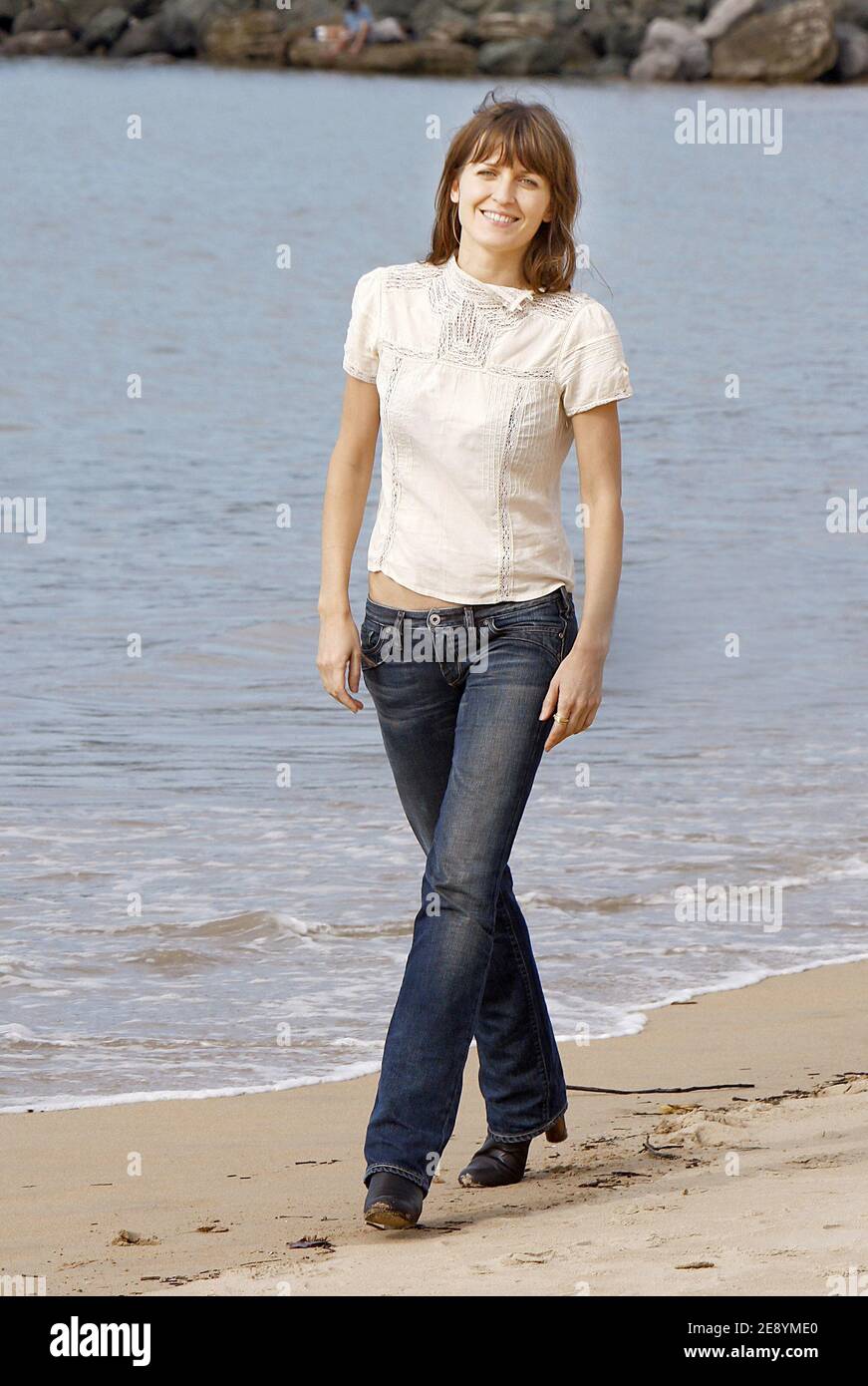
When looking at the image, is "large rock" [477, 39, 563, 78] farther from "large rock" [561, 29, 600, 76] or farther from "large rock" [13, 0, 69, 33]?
"large rock" [13, 0, 69, 33]

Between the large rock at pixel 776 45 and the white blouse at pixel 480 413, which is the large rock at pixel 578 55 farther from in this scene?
the white blouse at pixel 480 413

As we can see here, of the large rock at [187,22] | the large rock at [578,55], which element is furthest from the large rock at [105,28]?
the large rock at [578,55]

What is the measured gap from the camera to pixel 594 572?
3258mm

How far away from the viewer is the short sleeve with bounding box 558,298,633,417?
3.18 m

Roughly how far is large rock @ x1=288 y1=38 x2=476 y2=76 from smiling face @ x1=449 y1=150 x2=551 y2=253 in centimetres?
4922

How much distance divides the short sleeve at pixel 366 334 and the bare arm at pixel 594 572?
1.21 feet

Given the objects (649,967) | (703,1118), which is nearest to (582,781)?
(649,967)

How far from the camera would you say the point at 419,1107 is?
3.21m

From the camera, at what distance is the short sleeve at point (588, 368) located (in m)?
3.18

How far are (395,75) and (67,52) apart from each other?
9.25 m

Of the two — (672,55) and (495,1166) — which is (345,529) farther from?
(672,55)
